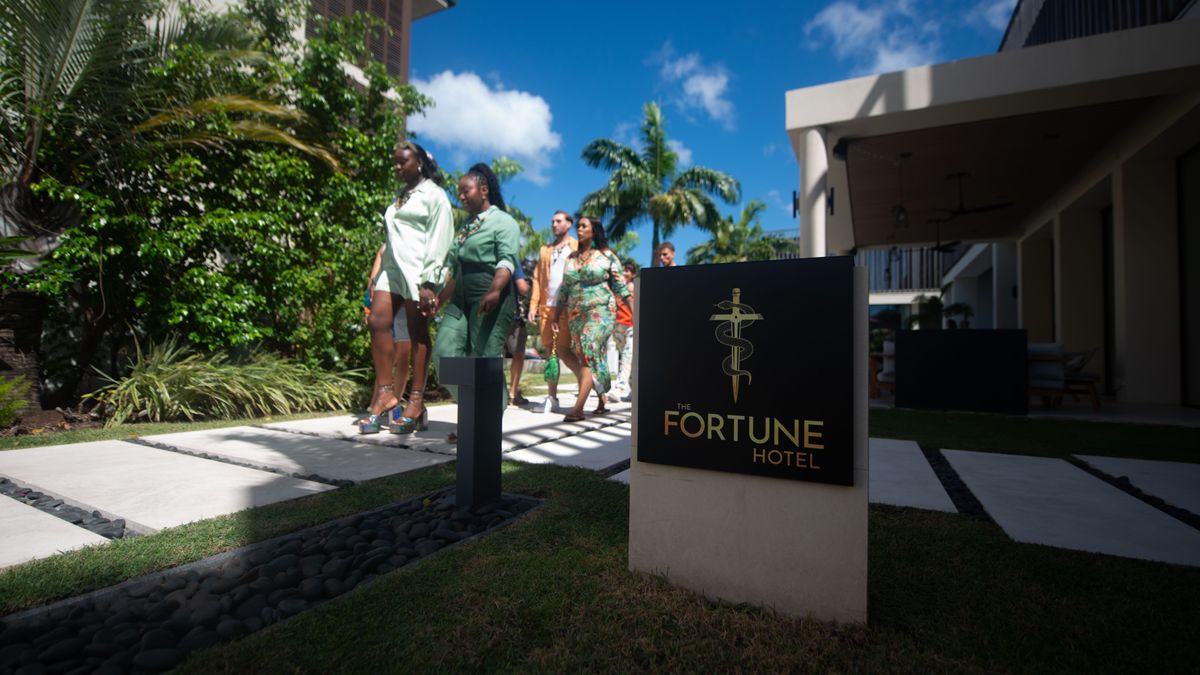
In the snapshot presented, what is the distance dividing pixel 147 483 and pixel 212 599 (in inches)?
55.9

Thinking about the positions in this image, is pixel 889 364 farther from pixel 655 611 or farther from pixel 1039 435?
pixel 655 611

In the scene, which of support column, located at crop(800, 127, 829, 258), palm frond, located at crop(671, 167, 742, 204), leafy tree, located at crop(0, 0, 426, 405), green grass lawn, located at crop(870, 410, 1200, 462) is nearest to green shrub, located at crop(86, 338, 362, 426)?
leafy tree, located at crop(0, 0, 426, 405)

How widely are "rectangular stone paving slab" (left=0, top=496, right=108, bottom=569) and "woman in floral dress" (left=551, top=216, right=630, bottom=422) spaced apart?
3.16 metres

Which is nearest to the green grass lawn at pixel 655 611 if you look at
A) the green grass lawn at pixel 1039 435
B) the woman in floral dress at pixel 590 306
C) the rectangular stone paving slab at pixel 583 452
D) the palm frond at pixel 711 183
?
the rectangular stone paving slab at pixel 583 452

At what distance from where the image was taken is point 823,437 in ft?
4.23

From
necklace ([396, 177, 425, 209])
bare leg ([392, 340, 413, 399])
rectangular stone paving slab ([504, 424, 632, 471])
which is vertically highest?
necklace ([396, 177, 425, 209])

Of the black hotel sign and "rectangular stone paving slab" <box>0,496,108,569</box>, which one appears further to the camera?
"rectangular stone paving slab" <box>0,496,108,569</box>

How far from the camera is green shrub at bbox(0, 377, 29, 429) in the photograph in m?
3.56

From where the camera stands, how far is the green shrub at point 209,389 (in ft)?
13.8

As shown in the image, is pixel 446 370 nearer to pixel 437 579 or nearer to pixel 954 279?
pixel 437 579

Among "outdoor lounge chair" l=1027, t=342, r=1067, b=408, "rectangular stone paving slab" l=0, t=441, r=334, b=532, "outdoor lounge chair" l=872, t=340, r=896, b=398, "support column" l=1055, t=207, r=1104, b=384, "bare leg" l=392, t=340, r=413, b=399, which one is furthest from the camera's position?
"support column" l=1055, t=207, r=1104, b=384

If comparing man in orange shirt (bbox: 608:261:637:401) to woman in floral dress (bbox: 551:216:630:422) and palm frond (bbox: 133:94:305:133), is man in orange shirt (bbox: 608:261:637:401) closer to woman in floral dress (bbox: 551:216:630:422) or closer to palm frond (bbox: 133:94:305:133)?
woman in floral dress (bbox: 551:216:630:422)

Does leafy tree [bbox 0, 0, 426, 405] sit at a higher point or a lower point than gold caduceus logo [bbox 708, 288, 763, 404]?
higher

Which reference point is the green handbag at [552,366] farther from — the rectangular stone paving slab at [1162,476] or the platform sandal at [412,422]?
the rectangular stone paving slab at [1162,476]
